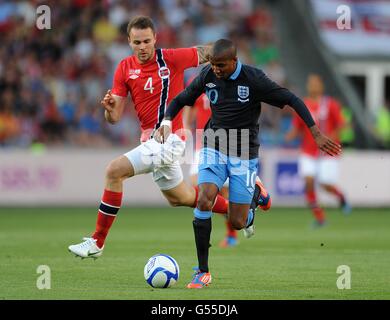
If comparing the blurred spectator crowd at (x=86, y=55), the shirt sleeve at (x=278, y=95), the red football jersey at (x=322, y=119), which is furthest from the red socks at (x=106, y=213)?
the blurred spectator crowd at (x=86, y=55)

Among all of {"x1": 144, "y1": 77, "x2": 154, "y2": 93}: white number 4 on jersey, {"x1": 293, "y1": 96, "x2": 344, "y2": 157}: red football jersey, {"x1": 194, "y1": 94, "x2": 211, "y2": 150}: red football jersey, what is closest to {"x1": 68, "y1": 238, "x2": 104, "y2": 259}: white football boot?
{"x1": 144, "y1": 77, "x2": 154, "y2": 93}: white number 4 on jersey

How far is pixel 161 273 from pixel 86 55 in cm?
1544

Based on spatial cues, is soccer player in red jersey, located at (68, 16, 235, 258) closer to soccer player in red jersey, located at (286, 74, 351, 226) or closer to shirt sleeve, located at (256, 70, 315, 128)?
shirt sleeve, located at (256, 70, 315, 128)

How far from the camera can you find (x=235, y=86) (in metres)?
9.81

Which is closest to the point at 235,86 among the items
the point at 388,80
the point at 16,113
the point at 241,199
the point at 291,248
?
the point at 241,199

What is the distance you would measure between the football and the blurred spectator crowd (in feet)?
43.7

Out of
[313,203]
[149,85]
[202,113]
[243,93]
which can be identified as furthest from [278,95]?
[313,203]

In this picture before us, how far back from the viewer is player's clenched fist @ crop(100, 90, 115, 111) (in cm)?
1029

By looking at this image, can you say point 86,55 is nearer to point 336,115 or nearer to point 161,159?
point 336,115

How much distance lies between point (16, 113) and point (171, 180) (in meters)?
12.3

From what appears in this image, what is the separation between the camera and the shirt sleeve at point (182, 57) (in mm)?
10948

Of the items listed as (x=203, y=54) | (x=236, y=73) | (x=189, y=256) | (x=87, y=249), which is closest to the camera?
(x=236, y=73)

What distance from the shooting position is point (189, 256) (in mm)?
12320

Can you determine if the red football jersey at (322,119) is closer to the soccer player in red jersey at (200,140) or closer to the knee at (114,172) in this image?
the soccer player in red jersey at (200,140)
